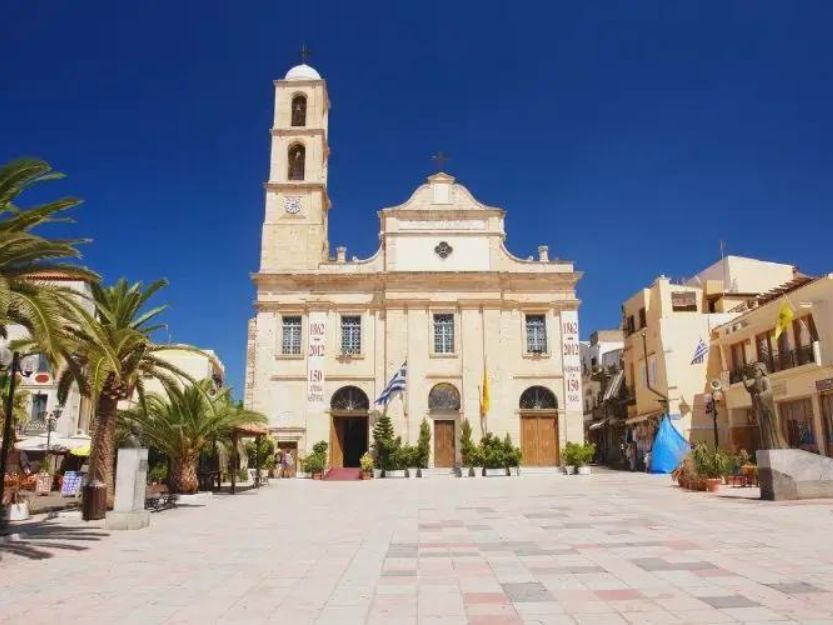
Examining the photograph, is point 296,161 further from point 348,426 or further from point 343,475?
point 343,475

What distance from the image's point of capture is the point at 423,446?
30594 millimetres

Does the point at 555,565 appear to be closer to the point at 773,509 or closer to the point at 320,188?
the point at 773,509

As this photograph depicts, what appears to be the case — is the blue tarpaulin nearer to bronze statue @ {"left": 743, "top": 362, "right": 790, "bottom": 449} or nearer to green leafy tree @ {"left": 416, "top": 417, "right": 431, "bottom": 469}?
green leafy tree @ {"left": 416, "top": 417, "right": 431, "bottom": 469}

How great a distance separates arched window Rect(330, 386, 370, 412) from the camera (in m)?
32.4

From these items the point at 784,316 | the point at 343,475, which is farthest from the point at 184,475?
the point at 784,316

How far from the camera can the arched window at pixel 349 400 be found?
3238 centimetres

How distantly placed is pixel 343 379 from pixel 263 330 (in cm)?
460

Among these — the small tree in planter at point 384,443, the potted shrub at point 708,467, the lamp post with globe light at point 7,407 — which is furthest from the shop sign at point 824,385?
the lamp post with globe light at point 7,407

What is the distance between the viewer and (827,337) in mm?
23266

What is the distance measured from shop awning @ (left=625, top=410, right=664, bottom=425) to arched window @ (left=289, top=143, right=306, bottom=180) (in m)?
21.6

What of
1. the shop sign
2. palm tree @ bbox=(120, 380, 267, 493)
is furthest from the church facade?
palm tree @ bbox=(120, 380, 267, 493)

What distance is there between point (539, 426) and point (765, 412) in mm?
17239

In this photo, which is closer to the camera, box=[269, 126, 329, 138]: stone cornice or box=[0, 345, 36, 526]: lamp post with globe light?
box=[0, 345, 36, 526]: lamp post with globe light

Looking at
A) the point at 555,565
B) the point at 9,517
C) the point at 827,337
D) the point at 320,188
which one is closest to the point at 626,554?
the point at 555,565
